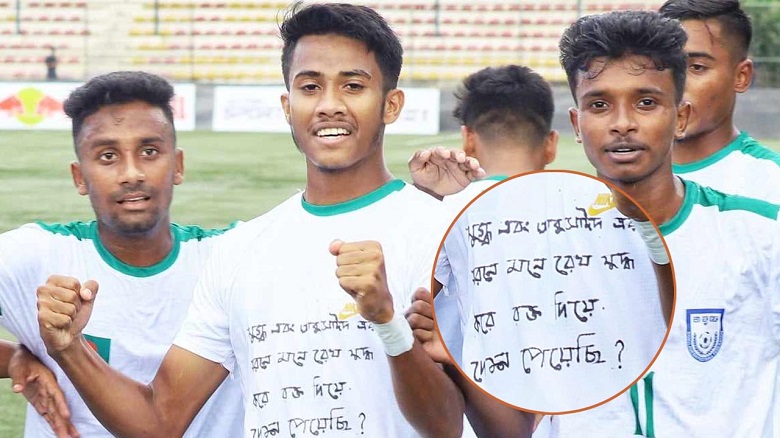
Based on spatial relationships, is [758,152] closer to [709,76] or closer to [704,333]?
[709,76]

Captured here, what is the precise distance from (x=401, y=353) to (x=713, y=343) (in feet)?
3.24

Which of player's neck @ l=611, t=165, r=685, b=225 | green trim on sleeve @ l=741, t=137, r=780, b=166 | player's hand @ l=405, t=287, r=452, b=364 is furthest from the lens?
green trim on sleeve @ l=741, t=137, r=780, b=166

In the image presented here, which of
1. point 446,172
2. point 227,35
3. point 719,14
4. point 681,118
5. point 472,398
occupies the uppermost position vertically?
point 227,35

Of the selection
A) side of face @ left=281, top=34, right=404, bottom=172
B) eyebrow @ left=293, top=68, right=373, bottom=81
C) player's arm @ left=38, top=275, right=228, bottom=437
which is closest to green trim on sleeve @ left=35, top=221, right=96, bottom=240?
player's arm @ left=38, top=275, right=228, bottom=437

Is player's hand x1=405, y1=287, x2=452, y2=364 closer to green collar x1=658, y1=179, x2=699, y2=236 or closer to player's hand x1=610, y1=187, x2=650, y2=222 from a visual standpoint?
player's hand x1=610, y1=187, x2=650, y2=222

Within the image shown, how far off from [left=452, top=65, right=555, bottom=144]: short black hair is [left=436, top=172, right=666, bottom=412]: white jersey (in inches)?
58.2

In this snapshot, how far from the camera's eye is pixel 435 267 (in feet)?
9.16

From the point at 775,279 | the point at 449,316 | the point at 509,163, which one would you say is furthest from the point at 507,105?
the point at 449,316

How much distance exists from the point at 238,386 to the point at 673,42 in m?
1.49

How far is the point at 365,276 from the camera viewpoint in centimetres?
261

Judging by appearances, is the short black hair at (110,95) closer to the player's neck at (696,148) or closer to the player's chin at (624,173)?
the player's chin at (624,173)

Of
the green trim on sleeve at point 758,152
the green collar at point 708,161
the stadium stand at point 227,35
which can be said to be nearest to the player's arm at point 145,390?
the green collar at point 708,161

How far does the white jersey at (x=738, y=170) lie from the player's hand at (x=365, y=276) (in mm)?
1752

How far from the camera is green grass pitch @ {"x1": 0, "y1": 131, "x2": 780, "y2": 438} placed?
1375 centimetres
